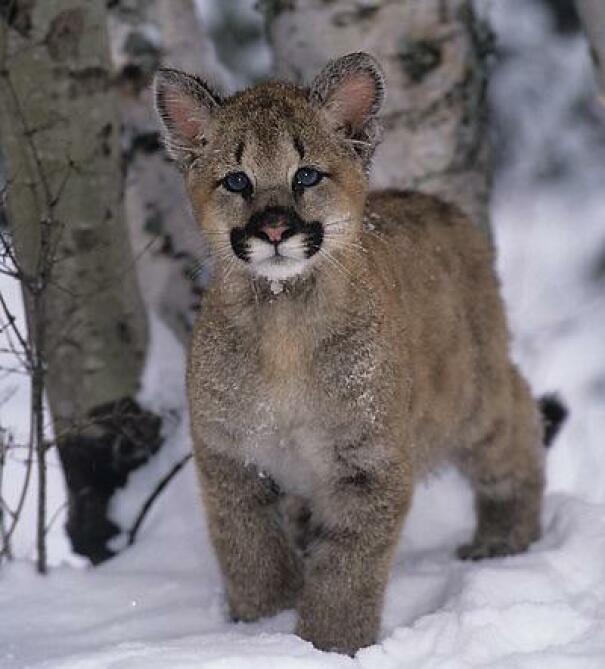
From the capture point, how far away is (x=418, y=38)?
6070 mm

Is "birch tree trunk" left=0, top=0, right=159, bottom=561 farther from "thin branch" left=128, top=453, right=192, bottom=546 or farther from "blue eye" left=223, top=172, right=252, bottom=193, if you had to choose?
"blue eye" left=223, top=172, right=252, bottom=193

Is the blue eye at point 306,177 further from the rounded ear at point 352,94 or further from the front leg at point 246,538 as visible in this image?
the front leg at point 246,538

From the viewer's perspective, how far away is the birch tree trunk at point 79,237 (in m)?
5.67

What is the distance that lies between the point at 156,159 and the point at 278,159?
237 centimetres

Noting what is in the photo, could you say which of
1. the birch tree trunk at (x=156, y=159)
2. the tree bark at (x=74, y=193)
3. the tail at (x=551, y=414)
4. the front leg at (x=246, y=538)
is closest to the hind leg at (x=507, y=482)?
the tail at (x=551, y=414)

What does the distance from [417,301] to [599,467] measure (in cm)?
180

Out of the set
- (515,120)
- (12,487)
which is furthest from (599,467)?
(515,120)

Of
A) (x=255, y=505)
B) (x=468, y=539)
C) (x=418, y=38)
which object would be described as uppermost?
(x=418, y=38)

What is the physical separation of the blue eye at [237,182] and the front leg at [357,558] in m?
0.99

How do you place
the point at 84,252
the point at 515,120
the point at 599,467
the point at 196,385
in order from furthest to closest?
1. the point at 515,120
2. the point at 599,467
3. the point at 84,252
4. the point at 196,385

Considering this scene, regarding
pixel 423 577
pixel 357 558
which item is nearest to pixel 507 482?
pixel 423 577

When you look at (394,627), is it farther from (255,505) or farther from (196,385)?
(196,385)

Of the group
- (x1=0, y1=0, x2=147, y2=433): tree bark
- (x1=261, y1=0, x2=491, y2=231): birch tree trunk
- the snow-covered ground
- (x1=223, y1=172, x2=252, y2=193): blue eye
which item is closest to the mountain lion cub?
(x1=223, y1=172, x2=252, y2=193): blue eye

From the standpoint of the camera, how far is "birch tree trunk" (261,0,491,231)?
6.04 m
